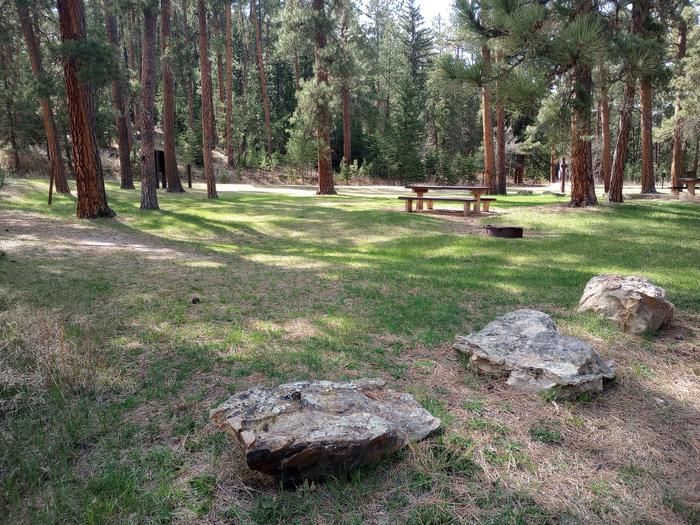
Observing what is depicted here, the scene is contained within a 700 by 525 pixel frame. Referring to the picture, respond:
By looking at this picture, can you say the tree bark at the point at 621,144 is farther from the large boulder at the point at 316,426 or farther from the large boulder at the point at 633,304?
the large boulder at the point at 316,426

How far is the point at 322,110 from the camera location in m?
19.8

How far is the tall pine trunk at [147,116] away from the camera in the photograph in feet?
44.9

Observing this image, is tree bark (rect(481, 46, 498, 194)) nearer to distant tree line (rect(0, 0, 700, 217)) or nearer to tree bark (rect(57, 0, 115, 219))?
distant tree line (rect(0, 0, 700, 217))

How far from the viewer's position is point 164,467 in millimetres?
2498

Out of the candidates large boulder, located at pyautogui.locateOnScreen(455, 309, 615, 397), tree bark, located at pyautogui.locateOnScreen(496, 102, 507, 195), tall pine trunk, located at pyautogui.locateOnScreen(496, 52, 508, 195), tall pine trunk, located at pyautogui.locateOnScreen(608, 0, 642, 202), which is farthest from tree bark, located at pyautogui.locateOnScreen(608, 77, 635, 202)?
large boulder, located at pyautogui.locateOnScreen(455, 309, 615, 397)

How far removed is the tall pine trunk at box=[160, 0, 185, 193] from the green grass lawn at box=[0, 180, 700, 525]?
37.7ft

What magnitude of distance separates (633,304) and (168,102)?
1782 cm

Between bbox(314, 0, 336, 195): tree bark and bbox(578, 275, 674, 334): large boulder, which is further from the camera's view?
bbox(314, 0, 336, 195): tree bark

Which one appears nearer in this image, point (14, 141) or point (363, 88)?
point (14, 141)

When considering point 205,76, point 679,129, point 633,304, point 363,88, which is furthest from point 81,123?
point 363,88

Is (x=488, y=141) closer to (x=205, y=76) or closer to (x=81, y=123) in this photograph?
(x=205, y=76)

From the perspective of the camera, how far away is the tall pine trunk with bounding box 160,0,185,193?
1730 cm

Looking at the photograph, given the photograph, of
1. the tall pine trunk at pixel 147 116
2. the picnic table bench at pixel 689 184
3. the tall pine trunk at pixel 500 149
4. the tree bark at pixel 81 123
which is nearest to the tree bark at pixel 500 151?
the tall pine trunk at pixel 500 149

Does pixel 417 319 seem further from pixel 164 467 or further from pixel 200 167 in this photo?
pixel 200 167
